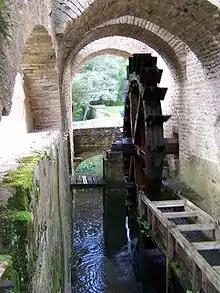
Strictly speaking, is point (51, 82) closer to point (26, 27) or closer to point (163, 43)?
point (26, 27)

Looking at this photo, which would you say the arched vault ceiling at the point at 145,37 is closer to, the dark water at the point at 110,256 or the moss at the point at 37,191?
the dark water at the point at 110,256

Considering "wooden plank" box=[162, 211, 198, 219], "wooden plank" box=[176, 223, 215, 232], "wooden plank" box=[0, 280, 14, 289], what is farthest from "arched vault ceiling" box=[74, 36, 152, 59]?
"wooden plank" box=[0, 280, 14, 289]

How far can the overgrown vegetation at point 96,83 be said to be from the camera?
1889cm

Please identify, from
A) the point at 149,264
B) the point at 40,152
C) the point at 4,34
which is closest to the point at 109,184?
the point at 149,264

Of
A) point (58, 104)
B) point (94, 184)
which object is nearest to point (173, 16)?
point (58, 104)

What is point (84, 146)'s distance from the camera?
1409 centimetres

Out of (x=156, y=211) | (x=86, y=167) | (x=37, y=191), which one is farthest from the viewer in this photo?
(x=86, y=167)

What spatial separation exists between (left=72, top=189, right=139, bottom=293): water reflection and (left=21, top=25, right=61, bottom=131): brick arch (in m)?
2.61

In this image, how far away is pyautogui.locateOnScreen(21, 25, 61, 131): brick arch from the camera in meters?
4.36

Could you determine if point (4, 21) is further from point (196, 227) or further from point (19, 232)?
point (196, 227)

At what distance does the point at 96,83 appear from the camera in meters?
19.5

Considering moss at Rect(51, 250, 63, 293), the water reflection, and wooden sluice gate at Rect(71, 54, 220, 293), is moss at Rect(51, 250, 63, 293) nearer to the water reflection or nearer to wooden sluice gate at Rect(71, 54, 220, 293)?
wooden sluice gate at Rect(71, 54, 220, 293)

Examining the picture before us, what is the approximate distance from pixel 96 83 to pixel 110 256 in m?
13.0

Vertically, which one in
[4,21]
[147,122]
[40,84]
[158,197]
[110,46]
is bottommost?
[158,197]
